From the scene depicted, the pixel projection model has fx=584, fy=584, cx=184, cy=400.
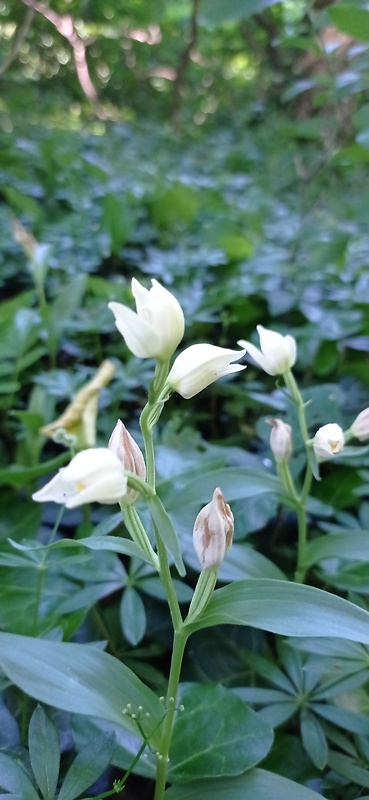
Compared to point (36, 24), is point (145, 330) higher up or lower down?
lower down

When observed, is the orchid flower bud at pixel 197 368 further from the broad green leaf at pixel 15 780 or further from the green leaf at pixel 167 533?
the broad green leaf at pixel 15 780

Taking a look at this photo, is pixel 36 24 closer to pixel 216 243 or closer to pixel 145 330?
pixel 216 243

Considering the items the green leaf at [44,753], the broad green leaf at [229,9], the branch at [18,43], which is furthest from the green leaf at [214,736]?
the branch at [18,43]

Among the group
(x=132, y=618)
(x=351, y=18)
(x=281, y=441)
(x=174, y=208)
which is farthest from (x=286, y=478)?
(x=174, y=208)

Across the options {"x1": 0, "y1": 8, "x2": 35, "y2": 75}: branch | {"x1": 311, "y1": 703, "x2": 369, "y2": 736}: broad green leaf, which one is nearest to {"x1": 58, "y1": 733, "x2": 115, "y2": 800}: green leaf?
{"x1": 311, "y1": 703, "x2": 369, "y2": 736}: broad green leaf

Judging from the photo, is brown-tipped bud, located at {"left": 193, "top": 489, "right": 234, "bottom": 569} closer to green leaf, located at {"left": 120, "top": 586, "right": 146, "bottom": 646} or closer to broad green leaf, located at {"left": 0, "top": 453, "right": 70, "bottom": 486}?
green leaf, located at {"left": 120, "top": 586, "right": 146, "bottom": 646}

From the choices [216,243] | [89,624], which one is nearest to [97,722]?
[89,624]
